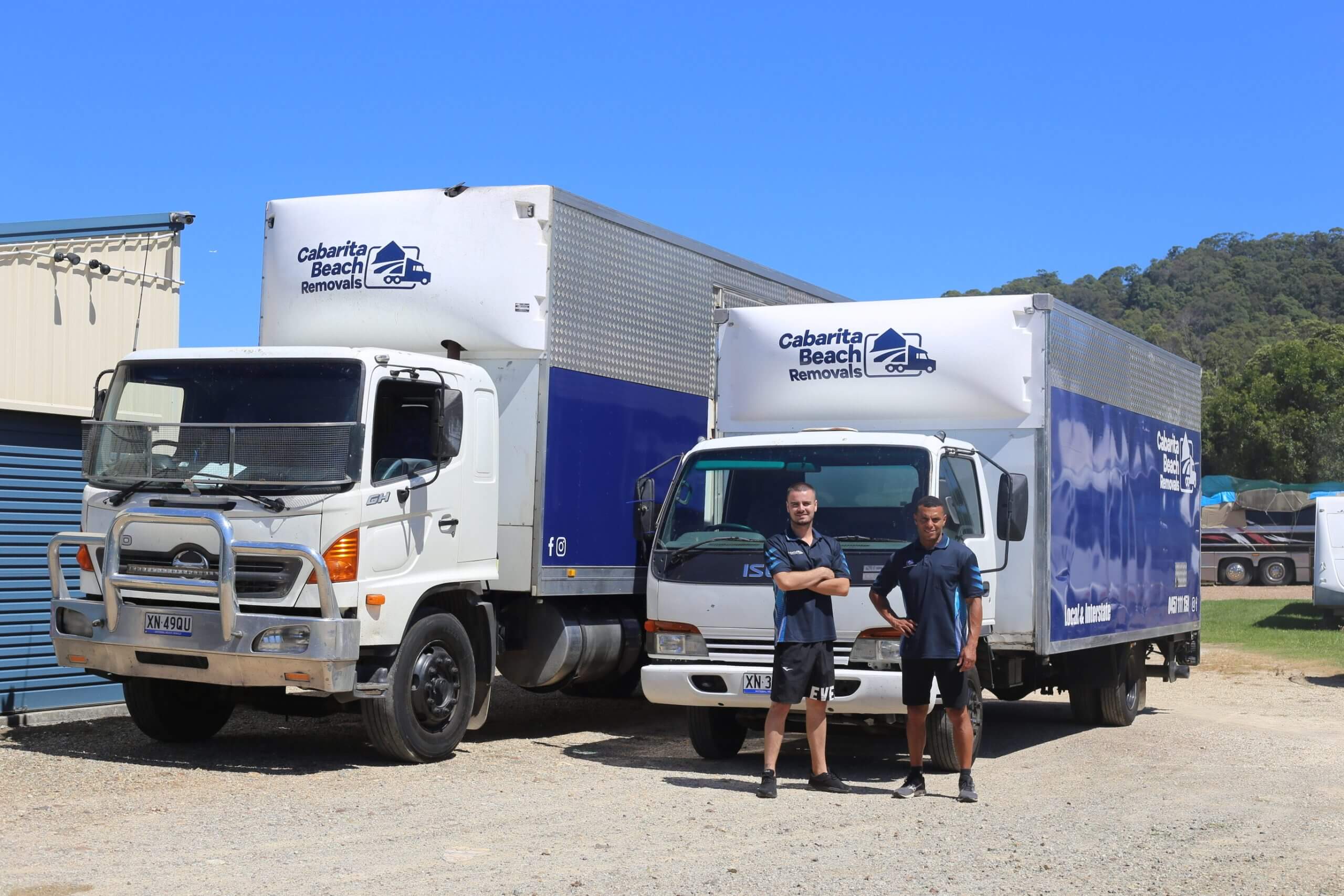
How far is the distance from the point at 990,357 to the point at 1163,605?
4.48 meters

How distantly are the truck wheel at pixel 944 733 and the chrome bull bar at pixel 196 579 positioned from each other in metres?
4.04

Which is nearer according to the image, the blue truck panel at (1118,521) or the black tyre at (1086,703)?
the blue truck panel at (1118,521)

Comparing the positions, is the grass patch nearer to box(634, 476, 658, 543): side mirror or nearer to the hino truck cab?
box(634, 476, 658, 543): side mirror

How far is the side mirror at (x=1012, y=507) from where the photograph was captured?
1023cm

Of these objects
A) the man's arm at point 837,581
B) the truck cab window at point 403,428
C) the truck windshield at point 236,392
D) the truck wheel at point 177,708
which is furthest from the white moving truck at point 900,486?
the truck wheel at point 177,708

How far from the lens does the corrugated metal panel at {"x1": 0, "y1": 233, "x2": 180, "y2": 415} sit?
39.6ft

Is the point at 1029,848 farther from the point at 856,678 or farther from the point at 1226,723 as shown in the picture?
the point at 1226,723

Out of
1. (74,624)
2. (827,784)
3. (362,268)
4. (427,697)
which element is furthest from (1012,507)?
(74,624)

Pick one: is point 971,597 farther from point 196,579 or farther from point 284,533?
point 196,579

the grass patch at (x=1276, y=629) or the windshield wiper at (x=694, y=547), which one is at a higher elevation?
the windshield wiper at (x=694, y=547)

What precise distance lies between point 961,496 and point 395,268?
452 cm

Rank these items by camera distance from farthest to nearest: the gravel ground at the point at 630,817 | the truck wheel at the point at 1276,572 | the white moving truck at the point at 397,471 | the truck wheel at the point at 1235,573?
the truck wheel at the point at 1235,573 → the truck wheel at the point at 1276,572 → the white moving truck at the point at 397,471 → the gravel ground at the point at 630,817

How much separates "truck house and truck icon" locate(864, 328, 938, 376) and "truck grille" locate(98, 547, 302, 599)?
4.53 meters

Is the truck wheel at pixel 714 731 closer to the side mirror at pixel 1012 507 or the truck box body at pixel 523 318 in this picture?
the truck box body at pixel 523 318
